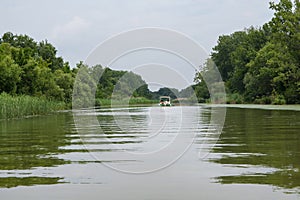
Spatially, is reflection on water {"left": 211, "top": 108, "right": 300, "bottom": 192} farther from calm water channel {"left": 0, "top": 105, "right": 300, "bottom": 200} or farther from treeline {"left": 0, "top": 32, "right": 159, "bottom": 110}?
treeline {"left": 0, "top": 32, "right": 159, "bottom": 110}

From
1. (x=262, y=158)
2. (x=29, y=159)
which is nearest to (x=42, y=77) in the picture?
(x=29, y=159)

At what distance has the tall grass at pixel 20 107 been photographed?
29.4 meters

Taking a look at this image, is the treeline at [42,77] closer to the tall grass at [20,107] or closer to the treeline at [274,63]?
the tall grass at [20,107]

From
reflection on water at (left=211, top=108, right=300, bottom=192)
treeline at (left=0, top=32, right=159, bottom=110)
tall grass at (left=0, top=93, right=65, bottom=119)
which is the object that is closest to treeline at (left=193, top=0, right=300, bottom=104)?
treeline at (left=0, top=32, right=159, bottom=110)

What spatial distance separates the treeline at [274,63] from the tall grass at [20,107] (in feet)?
82.5

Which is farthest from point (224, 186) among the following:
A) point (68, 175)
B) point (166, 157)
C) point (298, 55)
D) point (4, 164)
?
point (298, 55)

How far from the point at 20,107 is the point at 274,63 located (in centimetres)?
3119

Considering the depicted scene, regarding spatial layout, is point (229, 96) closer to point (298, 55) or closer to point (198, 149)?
point (298, 55)

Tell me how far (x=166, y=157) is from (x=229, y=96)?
221 ft

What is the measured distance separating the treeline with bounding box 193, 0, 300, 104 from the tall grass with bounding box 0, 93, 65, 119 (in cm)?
2513

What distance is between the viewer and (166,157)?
36.2ft

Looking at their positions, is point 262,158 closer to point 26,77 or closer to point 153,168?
point 153,168

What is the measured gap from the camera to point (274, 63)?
180 feet

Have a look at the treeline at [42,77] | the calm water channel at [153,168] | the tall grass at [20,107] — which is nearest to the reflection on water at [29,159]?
the calm water channel at [153,168]
